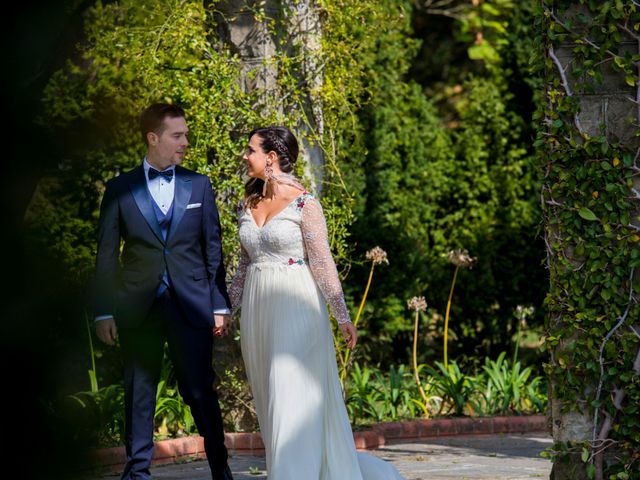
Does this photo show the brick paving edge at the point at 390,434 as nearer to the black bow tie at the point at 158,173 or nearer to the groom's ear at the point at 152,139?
the black bow tie at the point at 158,173

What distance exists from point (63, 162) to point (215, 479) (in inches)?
150

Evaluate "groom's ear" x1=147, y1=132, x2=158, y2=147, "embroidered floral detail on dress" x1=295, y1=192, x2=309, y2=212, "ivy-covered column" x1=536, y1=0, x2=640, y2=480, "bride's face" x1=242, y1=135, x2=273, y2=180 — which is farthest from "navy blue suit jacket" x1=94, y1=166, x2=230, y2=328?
"ivy-covered column" x1=536, y1=0, x2=640, y2=480

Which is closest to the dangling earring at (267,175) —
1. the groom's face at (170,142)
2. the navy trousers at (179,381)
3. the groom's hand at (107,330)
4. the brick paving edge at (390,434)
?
the groom's face at (170,142)

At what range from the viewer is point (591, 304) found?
432cm

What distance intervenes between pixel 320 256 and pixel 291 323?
0.34 meters

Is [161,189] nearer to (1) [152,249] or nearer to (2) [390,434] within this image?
(1) [152,249]

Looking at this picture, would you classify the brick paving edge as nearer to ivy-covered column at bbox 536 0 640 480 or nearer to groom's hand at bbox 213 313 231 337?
groom's hand at bbox 213 313 231 337

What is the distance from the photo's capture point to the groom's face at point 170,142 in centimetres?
480

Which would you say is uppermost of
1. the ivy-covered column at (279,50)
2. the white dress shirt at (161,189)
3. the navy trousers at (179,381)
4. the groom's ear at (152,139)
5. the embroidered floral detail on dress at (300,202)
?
the ivy-covered column at (279,50)

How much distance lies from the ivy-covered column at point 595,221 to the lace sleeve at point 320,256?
97 cm

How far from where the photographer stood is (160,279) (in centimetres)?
478

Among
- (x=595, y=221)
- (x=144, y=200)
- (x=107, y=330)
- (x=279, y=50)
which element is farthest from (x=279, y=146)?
(x=279, y=50)

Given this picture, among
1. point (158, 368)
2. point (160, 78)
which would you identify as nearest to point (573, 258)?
point (158, 368)

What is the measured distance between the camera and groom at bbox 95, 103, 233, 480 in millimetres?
4742
